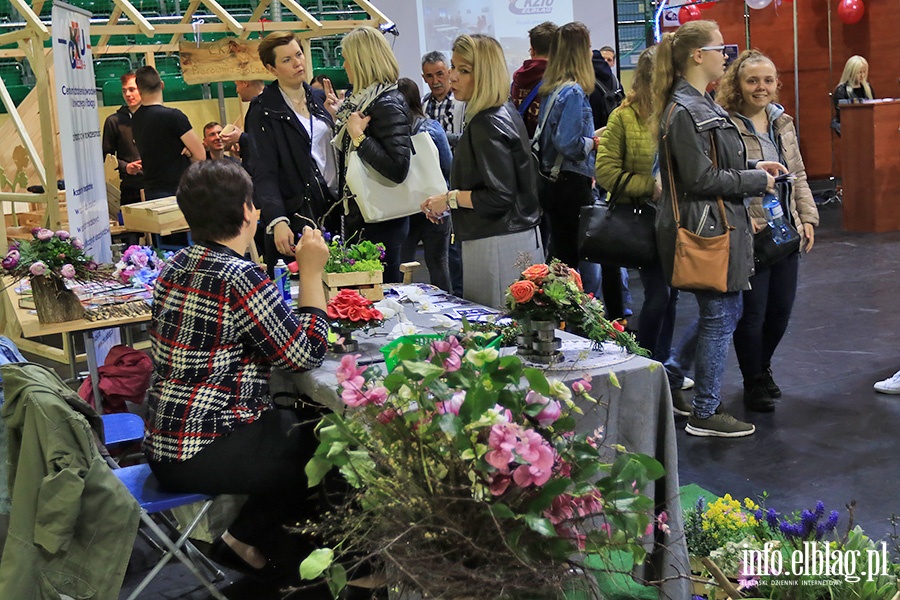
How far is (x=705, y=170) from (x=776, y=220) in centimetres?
56

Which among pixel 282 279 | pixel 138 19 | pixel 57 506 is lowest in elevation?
pixel 57 506

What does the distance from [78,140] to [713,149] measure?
2803 mm

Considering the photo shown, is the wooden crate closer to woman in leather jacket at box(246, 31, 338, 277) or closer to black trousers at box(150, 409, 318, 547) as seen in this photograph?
woman in leather jacket at box(246, 31, 338, 277)

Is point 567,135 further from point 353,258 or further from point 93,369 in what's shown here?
point 93,369

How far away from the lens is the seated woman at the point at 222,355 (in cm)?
262

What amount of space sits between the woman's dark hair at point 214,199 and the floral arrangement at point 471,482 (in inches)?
50.4

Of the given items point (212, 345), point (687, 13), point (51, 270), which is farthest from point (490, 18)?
point (212, 345)

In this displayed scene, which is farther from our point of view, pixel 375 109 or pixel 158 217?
pixel 158 217

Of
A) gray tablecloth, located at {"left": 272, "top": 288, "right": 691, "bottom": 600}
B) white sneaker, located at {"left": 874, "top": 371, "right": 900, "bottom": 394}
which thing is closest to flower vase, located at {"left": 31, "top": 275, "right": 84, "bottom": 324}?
gray tablecloth, located at {"left": 272, "top": 288, "right": 691, "bottom": 600}

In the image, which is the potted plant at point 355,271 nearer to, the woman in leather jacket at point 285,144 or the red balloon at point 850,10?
the woman in leather jacket at point 285,144

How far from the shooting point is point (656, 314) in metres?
4.48

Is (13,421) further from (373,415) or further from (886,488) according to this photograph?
(886,488)

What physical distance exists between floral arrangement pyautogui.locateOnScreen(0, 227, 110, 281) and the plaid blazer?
47.9 inches

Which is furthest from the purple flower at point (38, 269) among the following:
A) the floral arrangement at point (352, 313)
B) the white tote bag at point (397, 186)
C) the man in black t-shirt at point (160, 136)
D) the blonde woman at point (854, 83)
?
the blonde woman at point (854, 83)
